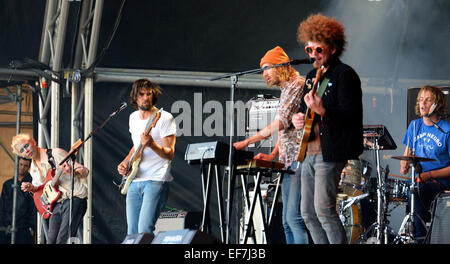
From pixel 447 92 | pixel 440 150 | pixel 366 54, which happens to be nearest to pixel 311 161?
pixel 440 150

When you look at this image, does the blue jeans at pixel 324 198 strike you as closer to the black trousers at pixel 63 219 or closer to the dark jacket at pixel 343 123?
the dark jacket at pixel 343 123

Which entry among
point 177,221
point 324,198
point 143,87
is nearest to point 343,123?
point 324,198

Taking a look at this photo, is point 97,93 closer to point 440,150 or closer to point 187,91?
point 187,91

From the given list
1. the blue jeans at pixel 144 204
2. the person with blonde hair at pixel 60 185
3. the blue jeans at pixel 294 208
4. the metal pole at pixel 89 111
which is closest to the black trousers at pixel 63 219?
the person with blonde hair at pixel 60 185

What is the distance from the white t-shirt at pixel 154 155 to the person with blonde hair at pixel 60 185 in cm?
154

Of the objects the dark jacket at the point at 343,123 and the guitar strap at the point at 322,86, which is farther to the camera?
the guitar strap at the point at 322,86

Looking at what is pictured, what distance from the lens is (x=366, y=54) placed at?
26.7 ft

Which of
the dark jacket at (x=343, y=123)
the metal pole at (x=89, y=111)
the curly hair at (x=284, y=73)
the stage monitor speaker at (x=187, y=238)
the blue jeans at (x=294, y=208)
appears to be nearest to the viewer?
the stage monitor speaker at (x=187, y=238)

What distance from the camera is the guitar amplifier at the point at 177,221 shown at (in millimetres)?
6957

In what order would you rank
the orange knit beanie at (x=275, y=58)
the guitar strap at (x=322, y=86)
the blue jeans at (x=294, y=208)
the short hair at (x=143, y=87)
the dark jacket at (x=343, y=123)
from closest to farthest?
the dark jacket at (x=343, y=123)
the guitar strap at (x=322, y=86)
the blue jeans at (x=294, y=208)
the orange knit beanie at (x=275, y=58)
the short hair at (x=143, y=87)

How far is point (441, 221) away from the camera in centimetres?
501

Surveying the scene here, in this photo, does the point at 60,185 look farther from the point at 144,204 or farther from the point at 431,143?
the point at 431,143

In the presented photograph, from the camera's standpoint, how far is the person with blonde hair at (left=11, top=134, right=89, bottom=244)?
20.8 feet
